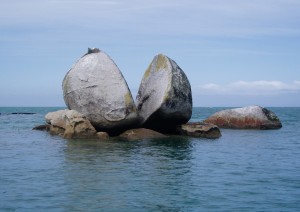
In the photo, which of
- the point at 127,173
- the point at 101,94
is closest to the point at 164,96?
the point at 101,94

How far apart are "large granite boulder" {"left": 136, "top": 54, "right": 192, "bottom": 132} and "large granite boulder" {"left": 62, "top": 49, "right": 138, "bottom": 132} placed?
1.26 m

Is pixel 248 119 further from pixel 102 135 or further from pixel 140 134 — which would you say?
pixel 102 135

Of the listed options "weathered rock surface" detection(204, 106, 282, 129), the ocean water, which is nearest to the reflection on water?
the ocean water

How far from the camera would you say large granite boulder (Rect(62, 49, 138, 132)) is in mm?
27359

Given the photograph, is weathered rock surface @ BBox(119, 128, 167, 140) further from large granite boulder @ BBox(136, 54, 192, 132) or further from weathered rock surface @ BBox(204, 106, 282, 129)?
weathered rock surface @ BBox(204, 106, 282, 129)

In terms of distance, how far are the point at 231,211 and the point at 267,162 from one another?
836cm

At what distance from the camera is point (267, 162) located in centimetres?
1888

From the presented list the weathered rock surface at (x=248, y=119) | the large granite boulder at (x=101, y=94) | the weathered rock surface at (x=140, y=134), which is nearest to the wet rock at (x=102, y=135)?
the large granite boulder at (x=101, y=94)

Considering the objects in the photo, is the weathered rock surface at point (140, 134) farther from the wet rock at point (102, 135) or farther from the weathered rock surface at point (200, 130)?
the weathered rock surface at point (200, 130)

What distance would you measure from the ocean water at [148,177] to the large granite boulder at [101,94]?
2.88m

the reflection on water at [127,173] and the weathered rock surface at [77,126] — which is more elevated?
the weathered rock surface at [77,126]

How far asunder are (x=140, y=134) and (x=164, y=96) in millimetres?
2707

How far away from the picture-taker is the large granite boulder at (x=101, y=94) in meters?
27.4

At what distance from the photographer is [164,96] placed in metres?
27.5
